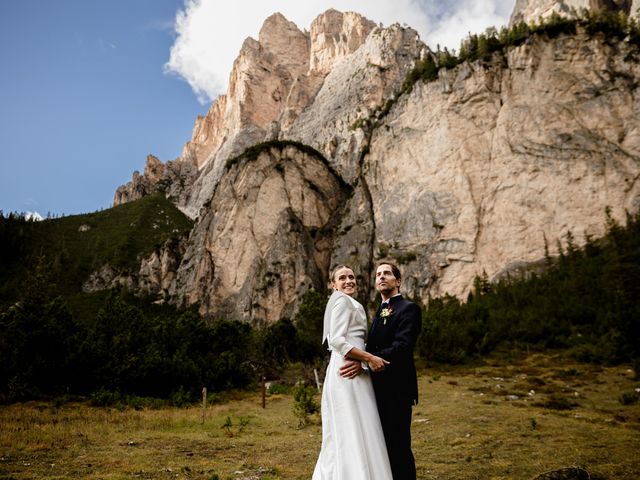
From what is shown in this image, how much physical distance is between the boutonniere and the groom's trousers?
913 millimetres

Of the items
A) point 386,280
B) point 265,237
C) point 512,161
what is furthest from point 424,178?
point 386,280

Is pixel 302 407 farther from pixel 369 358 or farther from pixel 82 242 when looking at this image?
pixel 82 242

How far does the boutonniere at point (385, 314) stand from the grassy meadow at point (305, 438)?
12.9 feet

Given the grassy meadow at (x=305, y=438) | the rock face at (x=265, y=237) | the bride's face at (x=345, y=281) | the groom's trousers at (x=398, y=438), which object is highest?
the rock face at (x=265, y=237)

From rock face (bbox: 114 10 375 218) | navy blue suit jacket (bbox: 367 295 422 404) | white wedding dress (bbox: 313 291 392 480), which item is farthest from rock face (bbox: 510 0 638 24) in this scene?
white wedding dress (bbox: 313 291 392 480)

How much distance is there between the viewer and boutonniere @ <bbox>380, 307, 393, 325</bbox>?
5.15 metres

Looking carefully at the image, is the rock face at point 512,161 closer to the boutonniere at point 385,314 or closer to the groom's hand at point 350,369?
the boutonniere at point 385,314

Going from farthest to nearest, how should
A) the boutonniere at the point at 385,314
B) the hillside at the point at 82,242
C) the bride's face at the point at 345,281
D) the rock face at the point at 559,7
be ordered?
the hillside at the point at 82,242 < the rock face at the point at 559,7 < the bride's face at the point at 345,281 < the boutonniere at the point at 385,314

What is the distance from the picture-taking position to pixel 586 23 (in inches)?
2311

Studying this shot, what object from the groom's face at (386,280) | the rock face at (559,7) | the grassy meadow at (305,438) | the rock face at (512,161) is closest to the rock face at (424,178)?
the rock face at (512,161)

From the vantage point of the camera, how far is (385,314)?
519 centimetres

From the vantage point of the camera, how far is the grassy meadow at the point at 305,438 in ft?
25.8

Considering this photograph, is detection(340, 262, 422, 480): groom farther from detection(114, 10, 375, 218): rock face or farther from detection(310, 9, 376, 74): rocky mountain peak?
detection(310, 9, 376, 74): rocky mountain peak

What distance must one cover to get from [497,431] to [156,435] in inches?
378
